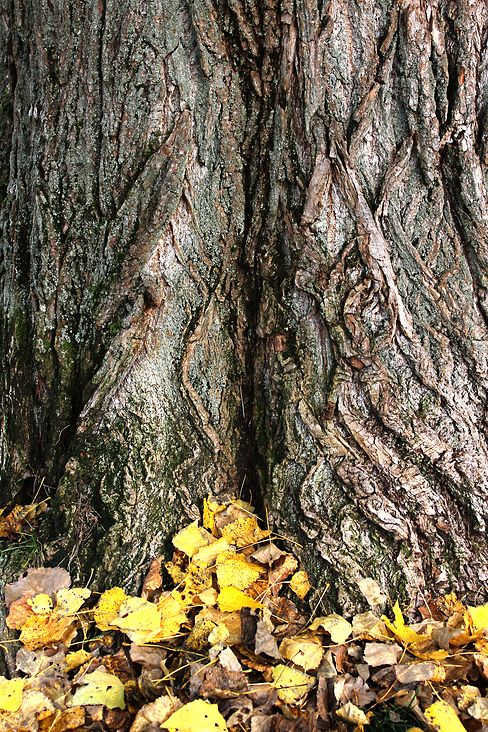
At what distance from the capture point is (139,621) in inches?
64.1

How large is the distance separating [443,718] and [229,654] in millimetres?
616

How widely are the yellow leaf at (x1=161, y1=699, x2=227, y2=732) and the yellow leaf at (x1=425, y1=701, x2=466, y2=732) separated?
0.58 metres

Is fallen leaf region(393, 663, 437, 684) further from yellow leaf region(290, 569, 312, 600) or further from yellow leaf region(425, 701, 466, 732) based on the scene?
yellow leaf region(290, 569, 312, 600)

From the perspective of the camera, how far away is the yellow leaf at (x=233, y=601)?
1653 mm

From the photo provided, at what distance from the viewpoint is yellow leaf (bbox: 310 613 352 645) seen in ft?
5.18

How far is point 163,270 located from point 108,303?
0.82 ft

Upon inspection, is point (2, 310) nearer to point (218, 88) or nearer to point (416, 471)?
point (218, 88)

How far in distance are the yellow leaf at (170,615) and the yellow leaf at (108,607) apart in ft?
0.52

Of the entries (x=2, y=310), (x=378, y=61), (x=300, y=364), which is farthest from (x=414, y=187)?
(x=2, y=310)

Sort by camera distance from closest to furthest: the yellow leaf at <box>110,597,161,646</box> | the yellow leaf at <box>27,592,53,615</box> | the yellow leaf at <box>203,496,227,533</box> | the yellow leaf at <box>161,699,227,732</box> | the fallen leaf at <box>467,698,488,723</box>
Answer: the yellow leaf at <box>161,699,227,732</box> → the fallen leaf at <box>467,698,488,723</box> → the yellow leaf at <box>110,597,161,646</box> → the yellow leaf at <box>27,592,53,615</box> → the yellow leaf at <box>203,496,227,533</box>

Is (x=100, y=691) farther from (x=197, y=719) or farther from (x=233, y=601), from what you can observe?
(x=233, y=601)

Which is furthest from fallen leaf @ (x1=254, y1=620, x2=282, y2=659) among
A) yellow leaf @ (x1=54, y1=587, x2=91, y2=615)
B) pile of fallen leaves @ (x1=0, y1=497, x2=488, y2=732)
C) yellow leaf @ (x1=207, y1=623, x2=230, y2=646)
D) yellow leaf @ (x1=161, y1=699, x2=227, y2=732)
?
yellow leaf @ (x1=54, y1=587, x2=91, y2=615)

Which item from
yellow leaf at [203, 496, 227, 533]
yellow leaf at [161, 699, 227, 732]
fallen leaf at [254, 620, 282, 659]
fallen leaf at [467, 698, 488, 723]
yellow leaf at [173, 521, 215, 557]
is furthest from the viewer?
yellow leaf at [203, 496, 227, 533]

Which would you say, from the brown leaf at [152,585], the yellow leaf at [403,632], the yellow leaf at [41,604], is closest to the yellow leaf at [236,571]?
the brown leaf at [152,585]
